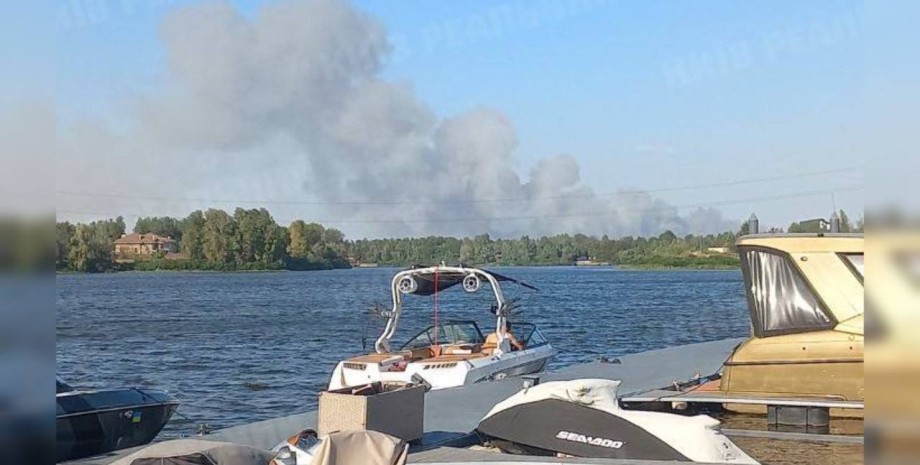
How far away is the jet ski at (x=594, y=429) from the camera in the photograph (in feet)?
22.6

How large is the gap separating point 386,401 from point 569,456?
53.7 inches

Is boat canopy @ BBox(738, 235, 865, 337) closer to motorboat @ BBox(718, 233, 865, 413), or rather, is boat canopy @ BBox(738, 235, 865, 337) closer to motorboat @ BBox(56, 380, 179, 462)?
motorboat @ BBox(718, 233, 865, 413)

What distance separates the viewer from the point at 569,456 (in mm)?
Answer: 7035

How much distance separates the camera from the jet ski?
6898 mm

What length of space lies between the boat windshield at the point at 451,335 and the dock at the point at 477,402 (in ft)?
18.5

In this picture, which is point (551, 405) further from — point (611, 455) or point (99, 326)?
point (99, 326)

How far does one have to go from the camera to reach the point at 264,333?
4481cm

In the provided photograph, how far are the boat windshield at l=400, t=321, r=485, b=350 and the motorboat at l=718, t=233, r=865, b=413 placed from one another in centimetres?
1030

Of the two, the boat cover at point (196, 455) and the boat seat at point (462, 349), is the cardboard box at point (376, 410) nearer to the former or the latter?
the boat cover at point (196, 455)

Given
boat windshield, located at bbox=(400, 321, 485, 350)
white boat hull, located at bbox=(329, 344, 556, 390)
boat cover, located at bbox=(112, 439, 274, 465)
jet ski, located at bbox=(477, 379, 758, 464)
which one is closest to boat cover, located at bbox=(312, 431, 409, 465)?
boat cover, located at bbox=(112, 439, 274, 465)

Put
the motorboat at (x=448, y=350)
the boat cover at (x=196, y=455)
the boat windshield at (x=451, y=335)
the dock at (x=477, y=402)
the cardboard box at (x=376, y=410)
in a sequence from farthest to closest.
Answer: the boat windshield at (x=451, y=335) < the motorboat at (x=448, y=350) < the dock at (x=477, y=402) < the cardboard box at (x=376, y=410) < the boat cover at (x=196, y=455)

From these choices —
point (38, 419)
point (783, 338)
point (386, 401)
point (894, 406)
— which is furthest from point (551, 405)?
point (894, 406)

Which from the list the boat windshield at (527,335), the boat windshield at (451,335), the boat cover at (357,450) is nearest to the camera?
the boat cover at (357,450)

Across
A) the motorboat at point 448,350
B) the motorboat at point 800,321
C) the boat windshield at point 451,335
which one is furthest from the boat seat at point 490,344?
the motorboat at point 800,321
